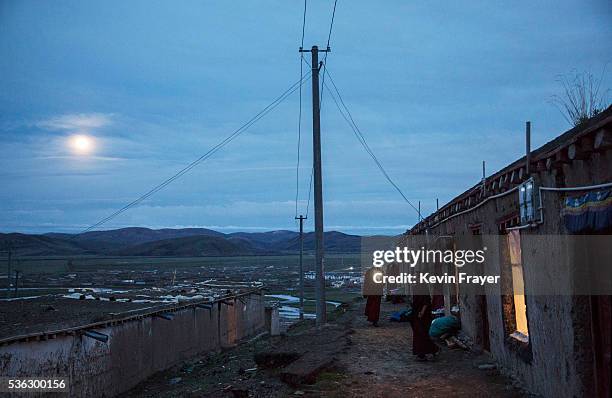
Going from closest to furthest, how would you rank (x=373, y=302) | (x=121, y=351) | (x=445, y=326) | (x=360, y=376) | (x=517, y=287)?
(x=517, y=287) < (x=360, y=376) < (x=445, y=326) < (x=121, y=351) < (x=373, y=302)

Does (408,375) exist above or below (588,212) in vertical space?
below

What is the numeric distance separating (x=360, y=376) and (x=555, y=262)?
4155mm

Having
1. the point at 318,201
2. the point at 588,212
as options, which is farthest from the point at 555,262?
the point at 318,201

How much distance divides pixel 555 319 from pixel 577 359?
68cm

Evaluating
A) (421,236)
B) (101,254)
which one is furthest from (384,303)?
(101,254)

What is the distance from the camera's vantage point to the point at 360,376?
930cm

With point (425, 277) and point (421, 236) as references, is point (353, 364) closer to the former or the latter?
point (425, 277)

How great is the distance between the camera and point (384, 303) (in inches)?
996

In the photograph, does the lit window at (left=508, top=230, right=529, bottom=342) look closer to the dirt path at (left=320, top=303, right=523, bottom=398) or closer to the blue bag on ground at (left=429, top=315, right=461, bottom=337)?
the dirt path at (left=320, top=303, right=523, bottom=398)

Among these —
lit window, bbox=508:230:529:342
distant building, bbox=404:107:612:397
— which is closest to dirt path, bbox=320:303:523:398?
distant building, bbox=404:107:612:397

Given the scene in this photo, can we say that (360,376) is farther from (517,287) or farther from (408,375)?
(517,287)

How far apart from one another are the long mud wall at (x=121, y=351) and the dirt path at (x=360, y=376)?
59 cm

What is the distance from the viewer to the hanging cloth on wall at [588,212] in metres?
4.78

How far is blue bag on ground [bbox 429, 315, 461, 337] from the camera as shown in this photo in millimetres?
12242
